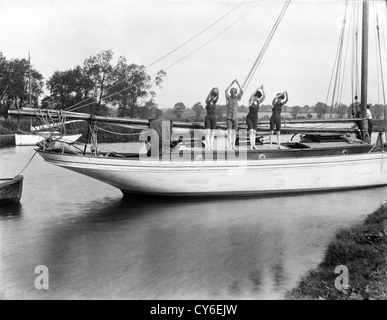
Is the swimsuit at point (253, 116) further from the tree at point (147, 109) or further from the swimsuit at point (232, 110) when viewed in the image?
the tree at point (147, 109)

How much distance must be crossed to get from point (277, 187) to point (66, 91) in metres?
50.2

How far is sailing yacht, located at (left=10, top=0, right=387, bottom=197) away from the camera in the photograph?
18766 millimetres

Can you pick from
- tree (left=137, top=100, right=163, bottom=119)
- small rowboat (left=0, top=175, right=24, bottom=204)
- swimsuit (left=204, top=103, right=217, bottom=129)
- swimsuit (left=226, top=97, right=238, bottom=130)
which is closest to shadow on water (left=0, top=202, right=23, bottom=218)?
small rowboat (left=0, top=175, right=24, bottom=204)

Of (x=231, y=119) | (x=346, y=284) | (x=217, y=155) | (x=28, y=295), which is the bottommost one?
(x=28, y=295)

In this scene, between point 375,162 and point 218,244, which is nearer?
point 218,244

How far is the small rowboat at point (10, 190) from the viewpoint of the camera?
62.7ft

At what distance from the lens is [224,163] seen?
1936 cm

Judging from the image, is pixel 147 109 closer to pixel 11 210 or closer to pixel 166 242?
pixel 11 210

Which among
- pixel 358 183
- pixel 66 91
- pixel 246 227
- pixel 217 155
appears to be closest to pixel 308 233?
pixel 246 227

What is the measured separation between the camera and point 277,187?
2086 cm

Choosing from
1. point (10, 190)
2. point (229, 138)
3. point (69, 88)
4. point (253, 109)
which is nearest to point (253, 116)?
point (253, 109)
